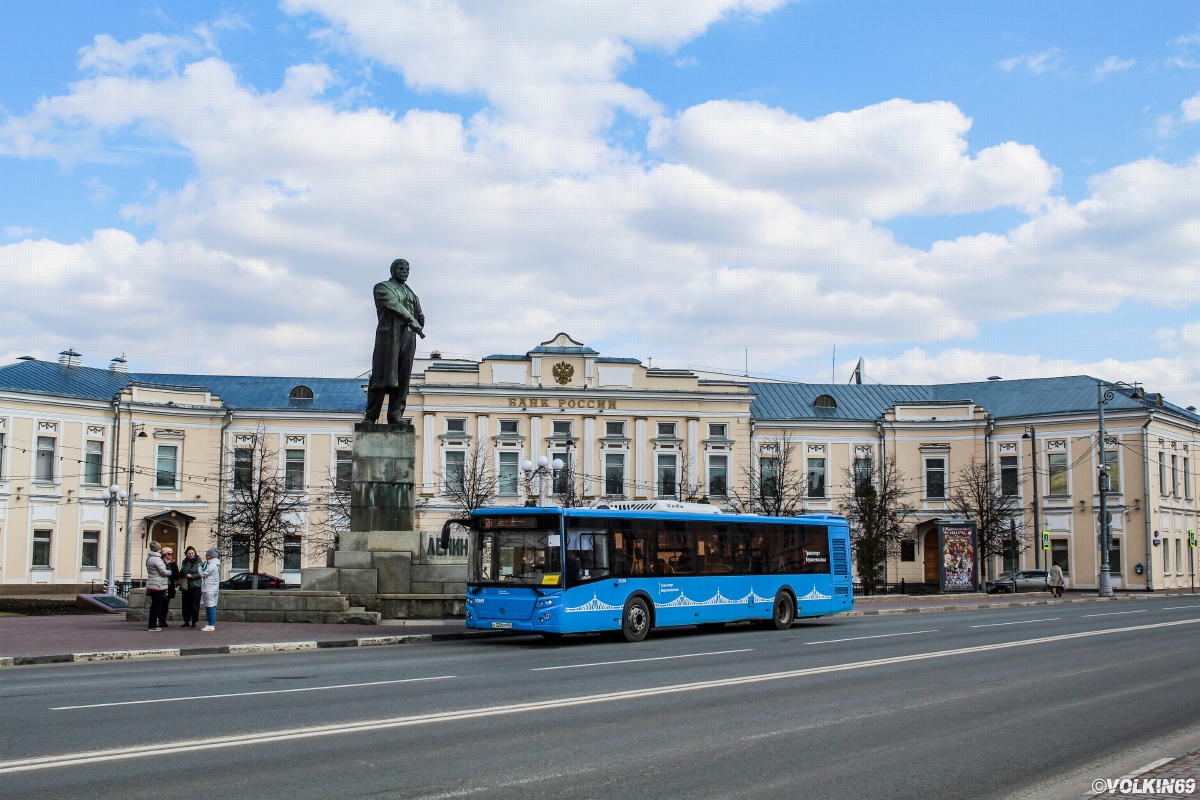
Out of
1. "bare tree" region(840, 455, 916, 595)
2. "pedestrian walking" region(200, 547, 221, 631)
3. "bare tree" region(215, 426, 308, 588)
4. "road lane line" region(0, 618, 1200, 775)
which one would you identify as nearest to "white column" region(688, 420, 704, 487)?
"bare tree" region(840, 455, 916, 595)

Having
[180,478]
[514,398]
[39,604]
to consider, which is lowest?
[39,604]

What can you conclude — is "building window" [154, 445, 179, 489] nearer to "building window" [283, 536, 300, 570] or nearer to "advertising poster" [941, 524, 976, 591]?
"building window" [283, 536, 300, 570]

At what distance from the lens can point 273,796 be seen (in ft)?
24.8

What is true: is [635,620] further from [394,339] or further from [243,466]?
[243,466]

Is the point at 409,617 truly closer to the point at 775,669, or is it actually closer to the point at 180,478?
the point at 775,669

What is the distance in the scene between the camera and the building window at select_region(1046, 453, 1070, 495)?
64.7 m

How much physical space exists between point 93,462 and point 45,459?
2438 mm

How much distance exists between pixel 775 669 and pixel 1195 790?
8572mm

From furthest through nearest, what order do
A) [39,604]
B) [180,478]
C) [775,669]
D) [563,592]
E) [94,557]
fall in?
[180,478] < [94,557] < [39,604] < [563,592] < [775,669]

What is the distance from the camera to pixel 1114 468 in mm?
63188

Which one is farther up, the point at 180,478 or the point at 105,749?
the point at 180,478

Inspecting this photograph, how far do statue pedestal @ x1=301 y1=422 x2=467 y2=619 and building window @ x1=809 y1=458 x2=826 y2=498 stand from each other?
46977 mm

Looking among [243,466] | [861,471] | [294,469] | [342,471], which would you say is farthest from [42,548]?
[861,471]

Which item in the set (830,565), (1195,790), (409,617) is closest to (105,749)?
(1195,790)
